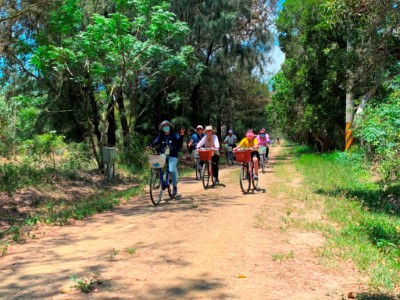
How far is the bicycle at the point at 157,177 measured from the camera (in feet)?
31.5

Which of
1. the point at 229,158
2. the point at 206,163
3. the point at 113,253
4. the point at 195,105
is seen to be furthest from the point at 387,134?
the point at 195,105

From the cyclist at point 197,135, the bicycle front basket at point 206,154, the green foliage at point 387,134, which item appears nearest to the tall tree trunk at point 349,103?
the green foliage at point 387,134

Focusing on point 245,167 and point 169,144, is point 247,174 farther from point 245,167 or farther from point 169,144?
point 169,144

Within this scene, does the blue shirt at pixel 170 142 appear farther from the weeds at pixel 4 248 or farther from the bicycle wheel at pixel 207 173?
the weeds at pixel 4 248

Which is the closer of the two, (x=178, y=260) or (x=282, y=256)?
(x=178, y=260)

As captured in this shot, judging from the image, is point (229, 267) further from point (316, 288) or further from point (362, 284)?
point (362, 284)

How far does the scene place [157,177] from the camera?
10.1m

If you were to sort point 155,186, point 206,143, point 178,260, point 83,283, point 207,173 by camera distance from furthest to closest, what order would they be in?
1. point 207,173
2. point 206,143
3. point 155,186
4. point 178,260
5. point 83,283

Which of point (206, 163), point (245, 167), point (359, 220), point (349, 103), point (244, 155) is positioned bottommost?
point (359, 220)

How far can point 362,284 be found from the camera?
176 inches

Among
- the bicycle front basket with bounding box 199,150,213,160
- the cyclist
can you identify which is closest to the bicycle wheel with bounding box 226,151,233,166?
the cyclist

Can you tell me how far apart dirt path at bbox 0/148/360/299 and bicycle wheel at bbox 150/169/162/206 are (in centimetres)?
100

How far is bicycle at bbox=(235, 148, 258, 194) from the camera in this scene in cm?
1141

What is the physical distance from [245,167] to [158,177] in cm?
285
